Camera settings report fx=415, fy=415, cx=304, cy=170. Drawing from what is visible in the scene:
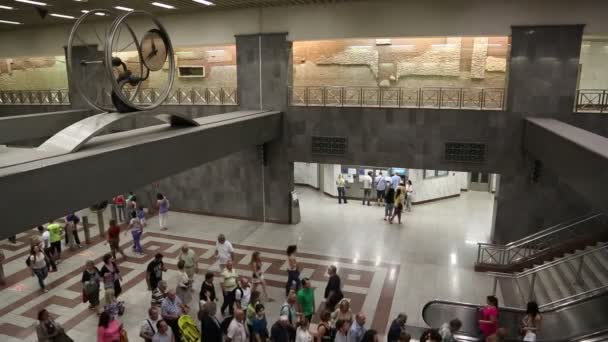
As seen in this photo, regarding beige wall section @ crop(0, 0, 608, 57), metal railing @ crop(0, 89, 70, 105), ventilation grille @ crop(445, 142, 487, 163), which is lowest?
ventilation grille @ crop(445, 142, 487, 163)

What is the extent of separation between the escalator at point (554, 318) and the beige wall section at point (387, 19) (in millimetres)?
8239

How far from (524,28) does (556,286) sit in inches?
298

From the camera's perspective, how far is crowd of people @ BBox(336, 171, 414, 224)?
1517 cm

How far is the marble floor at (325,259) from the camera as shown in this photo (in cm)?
937

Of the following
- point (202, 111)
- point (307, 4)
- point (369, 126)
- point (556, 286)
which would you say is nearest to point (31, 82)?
point (202, 111)

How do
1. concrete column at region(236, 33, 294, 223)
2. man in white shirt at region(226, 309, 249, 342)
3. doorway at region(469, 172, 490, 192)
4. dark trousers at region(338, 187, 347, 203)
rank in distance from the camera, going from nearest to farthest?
man in white shirt at region(226, 309, 249, 342), concrete column at region(236, 33, 294, 223), dark trousers at region(338, 187, 347, 203), doorway at region(469, 172, 490, 192)

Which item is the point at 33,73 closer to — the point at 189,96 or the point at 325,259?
the point at 189,96

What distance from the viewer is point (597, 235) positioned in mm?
10070

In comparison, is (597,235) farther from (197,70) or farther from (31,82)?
(31,82)

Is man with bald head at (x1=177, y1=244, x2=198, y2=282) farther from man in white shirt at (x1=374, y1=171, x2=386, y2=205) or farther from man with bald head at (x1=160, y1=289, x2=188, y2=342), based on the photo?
man in white shirt at (x1=374, y1=171, x2=386, y2=205)

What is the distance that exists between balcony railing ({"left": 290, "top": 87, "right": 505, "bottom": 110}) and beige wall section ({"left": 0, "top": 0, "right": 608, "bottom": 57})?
206 centimetres

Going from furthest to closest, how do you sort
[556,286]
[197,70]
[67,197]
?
[197,70], [556,286], [67,197]

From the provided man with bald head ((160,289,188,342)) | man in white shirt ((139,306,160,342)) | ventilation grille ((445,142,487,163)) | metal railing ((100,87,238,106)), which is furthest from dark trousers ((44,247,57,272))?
ventilation grille ((445,142,487,163))

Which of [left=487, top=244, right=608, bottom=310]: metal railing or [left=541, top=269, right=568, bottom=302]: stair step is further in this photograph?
[left=541, top=269, right=568, bottom=302]: stair step
